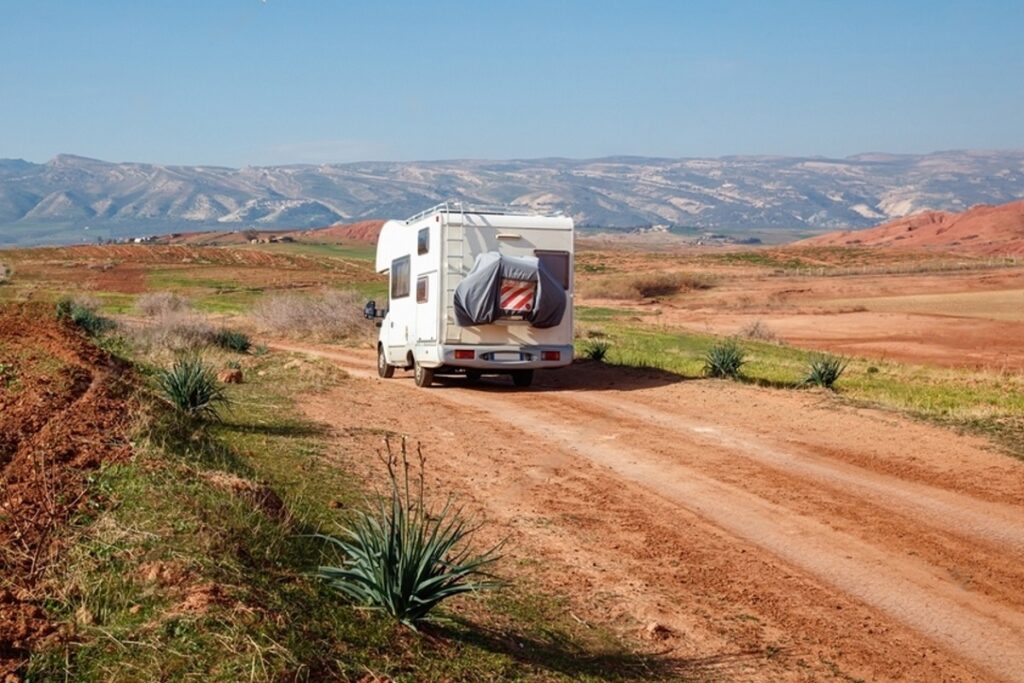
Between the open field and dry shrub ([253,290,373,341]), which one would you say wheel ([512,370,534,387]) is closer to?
the open field

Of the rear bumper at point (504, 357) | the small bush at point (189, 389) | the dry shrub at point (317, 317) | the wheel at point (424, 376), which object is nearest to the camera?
the small bush at point (189, 389)

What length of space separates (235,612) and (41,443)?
3230 mm

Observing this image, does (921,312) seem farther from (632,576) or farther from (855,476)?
(632,576)

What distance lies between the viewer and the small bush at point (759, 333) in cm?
4628

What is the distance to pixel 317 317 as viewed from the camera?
126 feet

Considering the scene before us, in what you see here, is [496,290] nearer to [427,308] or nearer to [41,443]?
[427,308]

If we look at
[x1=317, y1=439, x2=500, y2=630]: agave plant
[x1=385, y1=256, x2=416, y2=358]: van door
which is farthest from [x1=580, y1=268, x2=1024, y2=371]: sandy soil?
[x1=317, y1=439, x2=500, y2=630]: agave plant

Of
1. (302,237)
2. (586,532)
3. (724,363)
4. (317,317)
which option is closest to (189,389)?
(586,532)

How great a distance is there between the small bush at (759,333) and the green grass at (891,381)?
16.7ft

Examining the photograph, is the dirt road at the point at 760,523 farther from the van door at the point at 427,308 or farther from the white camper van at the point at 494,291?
the van door at the point at 427,308

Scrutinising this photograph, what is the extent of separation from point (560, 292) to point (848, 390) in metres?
5.62

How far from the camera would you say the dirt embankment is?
5.60 meters

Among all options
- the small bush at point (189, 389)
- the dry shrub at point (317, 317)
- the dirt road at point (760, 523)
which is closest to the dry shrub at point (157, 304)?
the dry shrub at point (317, 317)

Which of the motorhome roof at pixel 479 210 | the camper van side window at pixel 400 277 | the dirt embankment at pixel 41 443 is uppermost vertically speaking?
the motorhome roof at pixel 479 210
